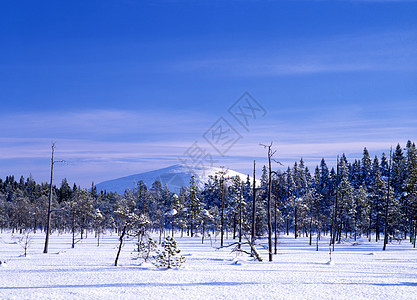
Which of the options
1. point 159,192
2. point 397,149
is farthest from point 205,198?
point 397,149

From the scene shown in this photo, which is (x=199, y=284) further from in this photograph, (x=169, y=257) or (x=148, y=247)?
(x=148, y=247)

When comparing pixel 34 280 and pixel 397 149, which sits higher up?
pixel 397 149

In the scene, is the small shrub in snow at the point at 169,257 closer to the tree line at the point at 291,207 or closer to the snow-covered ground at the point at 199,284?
the snow-covered ground at the point at 199,284

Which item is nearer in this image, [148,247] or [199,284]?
[199,284]

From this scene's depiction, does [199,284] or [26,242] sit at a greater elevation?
[199,284]

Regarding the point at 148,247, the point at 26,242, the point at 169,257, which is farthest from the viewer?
the point at 26,242

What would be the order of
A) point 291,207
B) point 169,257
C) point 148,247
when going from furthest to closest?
point 291,207 → point 148,247 → point 169,257

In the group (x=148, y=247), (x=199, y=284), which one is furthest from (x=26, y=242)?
(x=199, y=284)

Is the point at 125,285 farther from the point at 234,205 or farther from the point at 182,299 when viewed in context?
the point at 234,205

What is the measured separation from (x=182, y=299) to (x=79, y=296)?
361 centimetres

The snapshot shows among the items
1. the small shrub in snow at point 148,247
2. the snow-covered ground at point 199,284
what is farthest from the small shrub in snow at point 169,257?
the small shrub in snow at point 148,247

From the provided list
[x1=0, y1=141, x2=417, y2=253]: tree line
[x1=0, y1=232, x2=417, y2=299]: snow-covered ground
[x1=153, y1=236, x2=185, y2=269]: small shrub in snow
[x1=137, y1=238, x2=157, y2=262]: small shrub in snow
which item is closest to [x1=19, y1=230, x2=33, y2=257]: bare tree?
[x1=0, y1=141, x2=417, y2=253]: tree line

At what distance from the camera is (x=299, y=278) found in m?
15.6

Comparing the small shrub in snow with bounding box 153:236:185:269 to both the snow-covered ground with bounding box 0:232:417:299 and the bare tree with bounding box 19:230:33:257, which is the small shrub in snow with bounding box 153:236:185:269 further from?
the bare tree with bounding box 19:230:33:257
